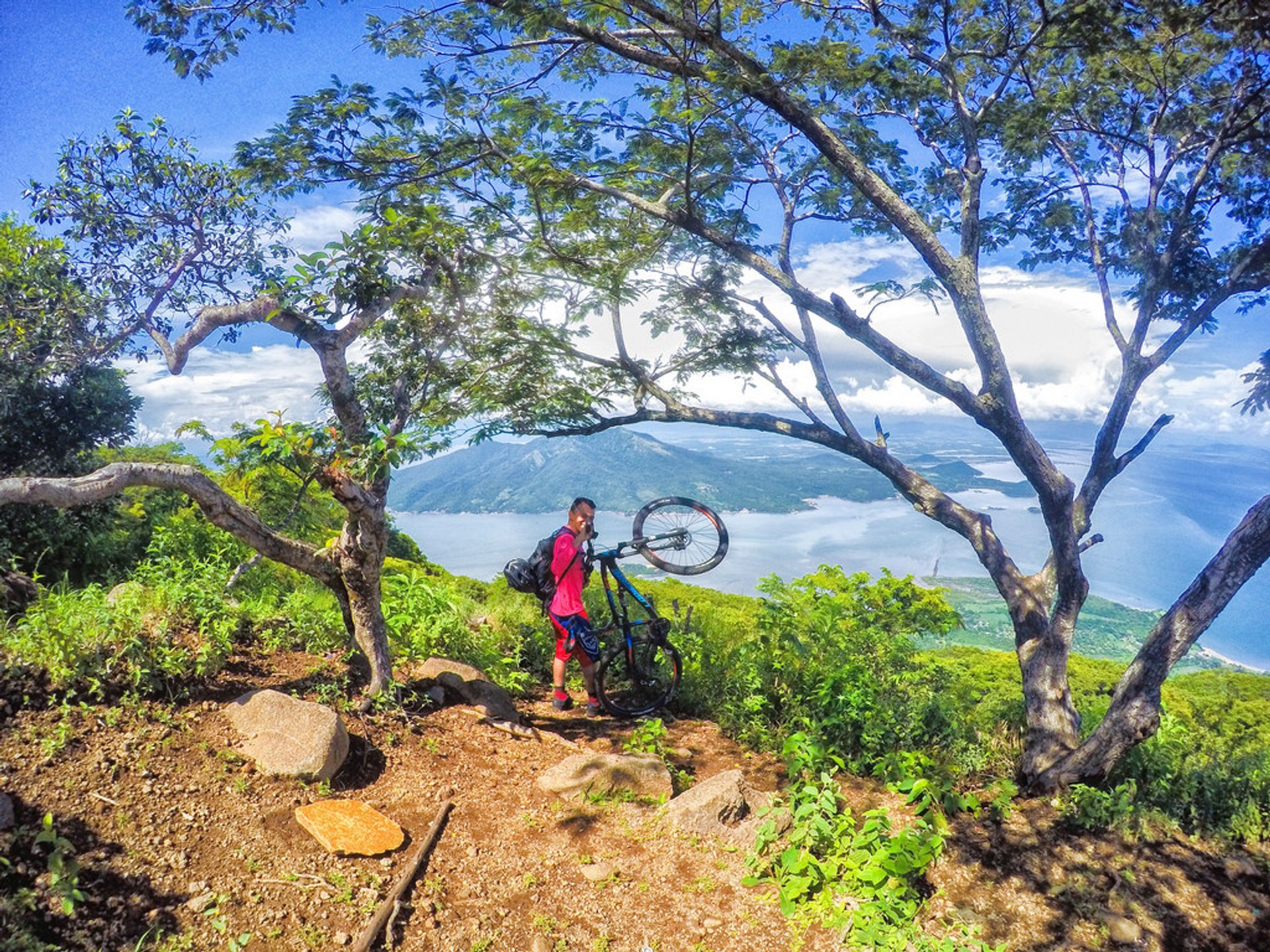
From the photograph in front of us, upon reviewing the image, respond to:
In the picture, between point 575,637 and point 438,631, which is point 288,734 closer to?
point 438,631

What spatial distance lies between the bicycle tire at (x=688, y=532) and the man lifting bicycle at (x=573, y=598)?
0.80m

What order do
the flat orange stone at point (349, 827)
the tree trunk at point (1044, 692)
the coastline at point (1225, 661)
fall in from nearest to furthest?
the flat orange stone at point (349, 827), the tree trunk at point (1044, 692), the coastline at point (1225, 661)

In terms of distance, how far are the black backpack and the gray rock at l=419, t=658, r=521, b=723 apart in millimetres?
1250

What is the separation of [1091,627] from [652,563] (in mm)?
149502

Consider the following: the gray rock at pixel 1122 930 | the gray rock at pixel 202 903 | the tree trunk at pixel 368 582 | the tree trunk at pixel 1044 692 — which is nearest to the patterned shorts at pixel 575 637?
the tree trunk at pixel 368 582

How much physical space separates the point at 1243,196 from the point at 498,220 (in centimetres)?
942

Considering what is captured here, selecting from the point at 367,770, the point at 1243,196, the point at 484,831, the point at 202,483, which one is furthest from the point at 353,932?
the point at 1243,196

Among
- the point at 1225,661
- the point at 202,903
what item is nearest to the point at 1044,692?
the point at 202,903

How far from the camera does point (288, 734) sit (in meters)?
4.92

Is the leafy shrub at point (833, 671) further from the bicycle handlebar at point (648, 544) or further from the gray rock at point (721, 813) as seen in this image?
the bicycle handlebar at point (648, 544)

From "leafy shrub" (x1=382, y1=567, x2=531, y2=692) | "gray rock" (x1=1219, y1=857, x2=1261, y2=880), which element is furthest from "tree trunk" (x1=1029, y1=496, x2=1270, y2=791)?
"leafy shrub" (x1=382, y1=567, x2=531, y2=692)

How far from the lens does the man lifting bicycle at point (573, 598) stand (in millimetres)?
6652

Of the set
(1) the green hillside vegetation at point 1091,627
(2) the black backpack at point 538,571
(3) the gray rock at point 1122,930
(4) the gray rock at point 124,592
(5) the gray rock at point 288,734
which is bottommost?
(1) the green hillside vegetation at point 1091,627

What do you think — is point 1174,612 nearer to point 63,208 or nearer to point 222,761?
point 222,761
